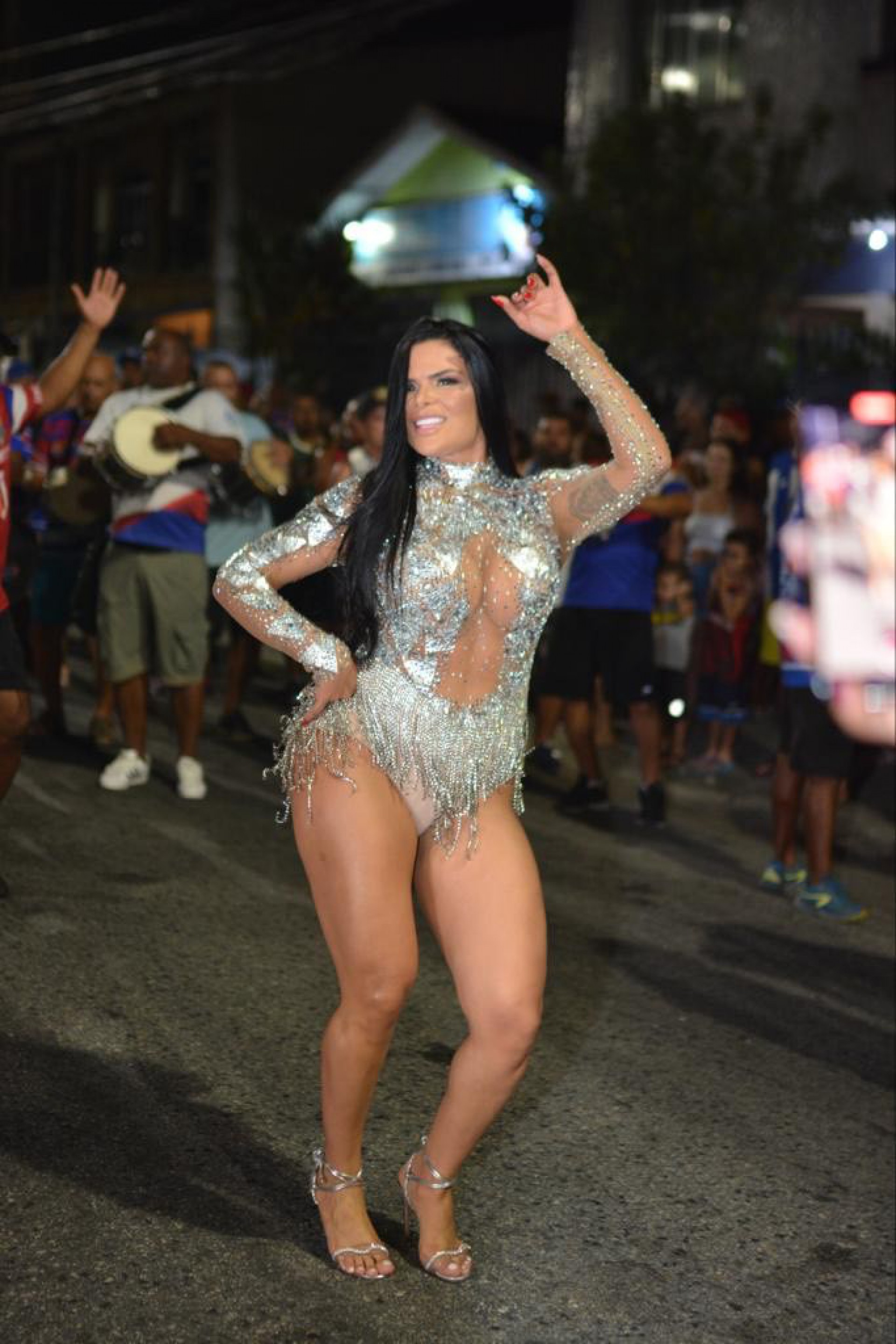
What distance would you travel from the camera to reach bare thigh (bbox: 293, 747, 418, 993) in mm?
3875

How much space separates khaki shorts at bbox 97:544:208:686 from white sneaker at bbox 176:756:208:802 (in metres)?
0.40

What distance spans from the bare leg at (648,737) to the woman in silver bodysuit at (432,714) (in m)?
5.38

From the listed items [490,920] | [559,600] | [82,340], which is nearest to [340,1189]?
[490,920]

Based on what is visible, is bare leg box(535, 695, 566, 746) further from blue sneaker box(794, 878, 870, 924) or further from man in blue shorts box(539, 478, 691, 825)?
blue sneaker box(794, 878, 870, 924)

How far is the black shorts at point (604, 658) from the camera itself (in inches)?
376

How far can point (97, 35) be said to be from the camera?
86.0ft

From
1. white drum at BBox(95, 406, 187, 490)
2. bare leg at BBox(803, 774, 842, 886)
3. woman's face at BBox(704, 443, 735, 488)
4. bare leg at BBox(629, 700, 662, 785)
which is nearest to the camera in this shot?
bare leg at BBox(803, 774, 842, 886)

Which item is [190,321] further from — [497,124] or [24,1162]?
[24,1162]

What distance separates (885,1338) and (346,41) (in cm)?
3207

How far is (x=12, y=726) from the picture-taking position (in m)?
6.10

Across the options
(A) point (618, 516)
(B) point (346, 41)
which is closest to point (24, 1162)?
(A) point (618, 516)

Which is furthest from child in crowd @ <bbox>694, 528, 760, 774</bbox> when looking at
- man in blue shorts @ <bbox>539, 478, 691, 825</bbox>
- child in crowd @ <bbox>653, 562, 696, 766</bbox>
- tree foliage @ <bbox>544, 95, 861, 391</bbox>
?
tree foliage @ <bbox>544, 95, 861, 391</bbox>

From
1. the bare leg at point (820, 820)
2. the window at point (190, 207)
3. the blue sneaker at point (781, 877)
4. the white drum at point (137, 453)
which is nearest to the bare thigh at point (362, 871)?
the bare leg at point (820, 820)

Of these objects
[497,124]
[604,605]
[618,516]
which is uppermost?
[497,124]
